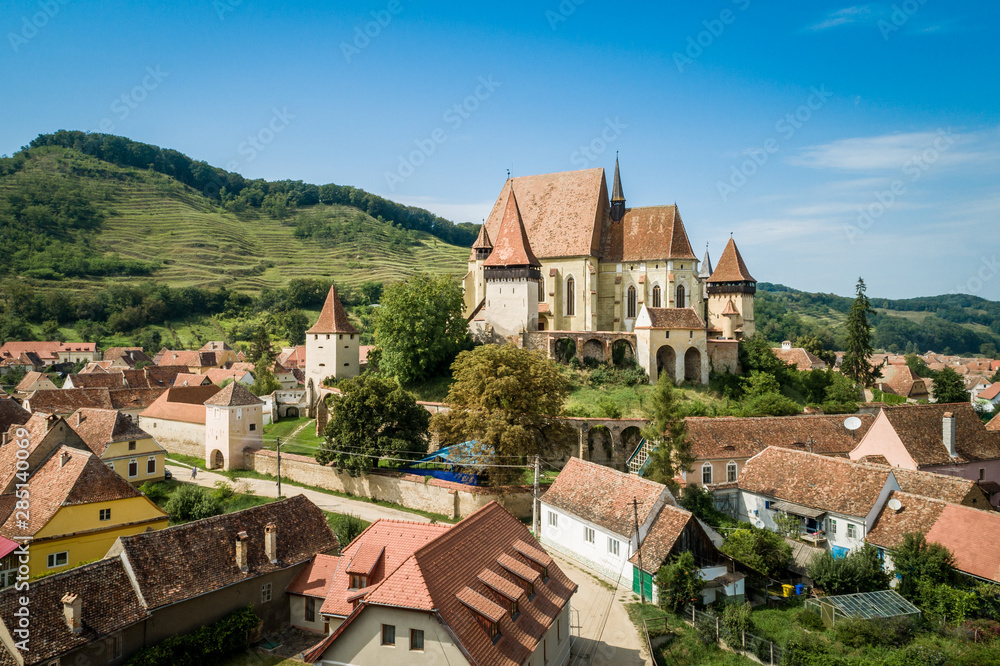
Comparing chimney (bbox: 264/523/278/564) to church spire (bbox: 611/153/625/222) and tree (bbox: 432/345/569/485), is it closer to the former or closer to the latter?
tree (bbox: 432/345/569/485)

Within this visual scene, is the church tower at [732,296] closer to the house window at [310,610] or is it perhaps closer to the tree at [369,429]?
the tree at [369,429]

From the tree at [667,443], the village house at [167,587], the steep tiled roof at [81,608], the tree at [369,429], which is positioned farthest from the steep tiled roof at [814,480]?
the steep tiled roof at [81,608]

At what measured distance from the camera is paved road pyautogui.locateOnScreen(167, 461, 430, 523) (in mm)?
33562

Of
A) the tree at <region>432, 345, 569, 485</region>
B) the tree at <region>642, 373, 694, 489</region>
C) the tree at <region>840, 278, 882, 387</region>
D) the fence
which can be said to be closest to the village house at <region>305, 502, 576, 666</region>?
the fence

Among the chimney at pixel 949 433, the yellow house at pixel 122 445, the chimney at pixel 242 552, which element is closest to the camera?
the chimney at pixel 242 552

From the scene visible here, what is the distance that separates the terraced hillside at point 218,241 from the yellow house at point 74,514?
3754 inches

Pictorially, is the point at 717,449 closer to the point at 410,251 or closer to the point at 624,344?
the point at 624,344

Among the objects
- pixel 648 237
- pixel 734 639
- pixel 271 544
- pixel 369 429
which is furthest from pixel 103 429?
pixel 648 237

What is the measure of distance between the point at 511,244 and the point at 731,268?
18940 mm

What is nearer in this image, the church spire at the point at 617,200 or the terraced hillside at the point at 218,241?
the church spire at the point at 617,200

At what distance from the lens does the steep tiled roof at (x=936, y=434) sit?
3428cm

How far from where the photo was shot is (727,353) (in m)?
47.9

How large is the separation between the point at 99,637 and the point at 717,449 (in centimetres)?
2805

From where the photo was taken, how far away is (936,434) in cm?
3584
